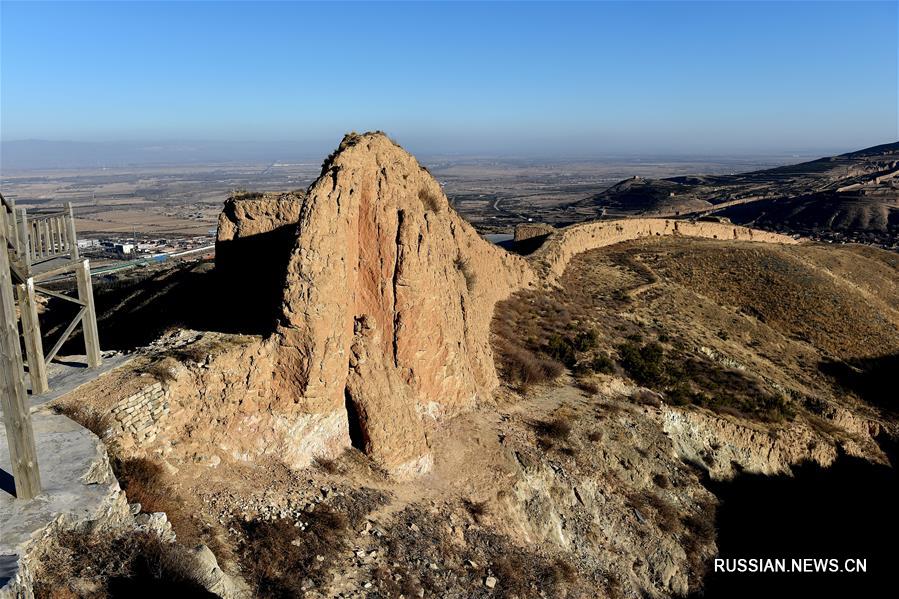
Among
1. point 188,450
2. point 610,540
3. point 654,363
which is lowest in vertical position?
point 610,540

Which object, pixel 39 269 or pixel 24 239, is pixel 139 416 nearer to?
pixel 39 269

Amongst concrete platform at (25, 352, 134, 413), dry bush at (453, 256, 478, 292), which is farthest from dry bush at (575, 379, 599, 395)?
concrete platform at (25, 352, 134, 413)

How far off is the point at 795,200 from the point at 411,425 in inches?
3746

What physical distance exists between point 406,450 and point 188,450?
4135mm

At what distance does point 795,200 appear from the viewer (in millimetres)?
88250

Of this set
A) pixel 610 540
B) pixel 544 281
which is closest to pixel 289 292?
pixel 610 540

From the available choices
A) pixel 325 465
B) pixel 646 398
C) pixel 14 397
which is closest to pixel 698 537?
pixel 646 398

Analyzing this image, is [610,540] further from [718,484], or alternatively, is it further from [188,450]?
[188,450]

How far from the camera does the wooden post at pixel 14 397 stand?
6.66 m

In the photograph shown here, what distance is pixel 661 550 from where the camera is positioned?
42.5ft

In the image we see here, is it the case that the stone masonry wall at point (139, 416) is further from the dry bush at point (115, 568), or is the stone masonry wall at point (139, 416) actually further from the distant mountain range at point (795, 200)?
the distant mountain range at point (795, 200)

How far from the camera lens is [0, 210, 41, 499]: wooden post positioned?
6.66 metres

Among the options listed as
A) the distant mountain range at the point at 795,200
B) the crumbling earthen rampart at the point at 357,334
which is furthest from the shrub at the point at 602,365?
the distant mountain range at the point at 795,200

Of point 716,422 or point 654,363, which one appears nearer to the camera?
point 716,422
